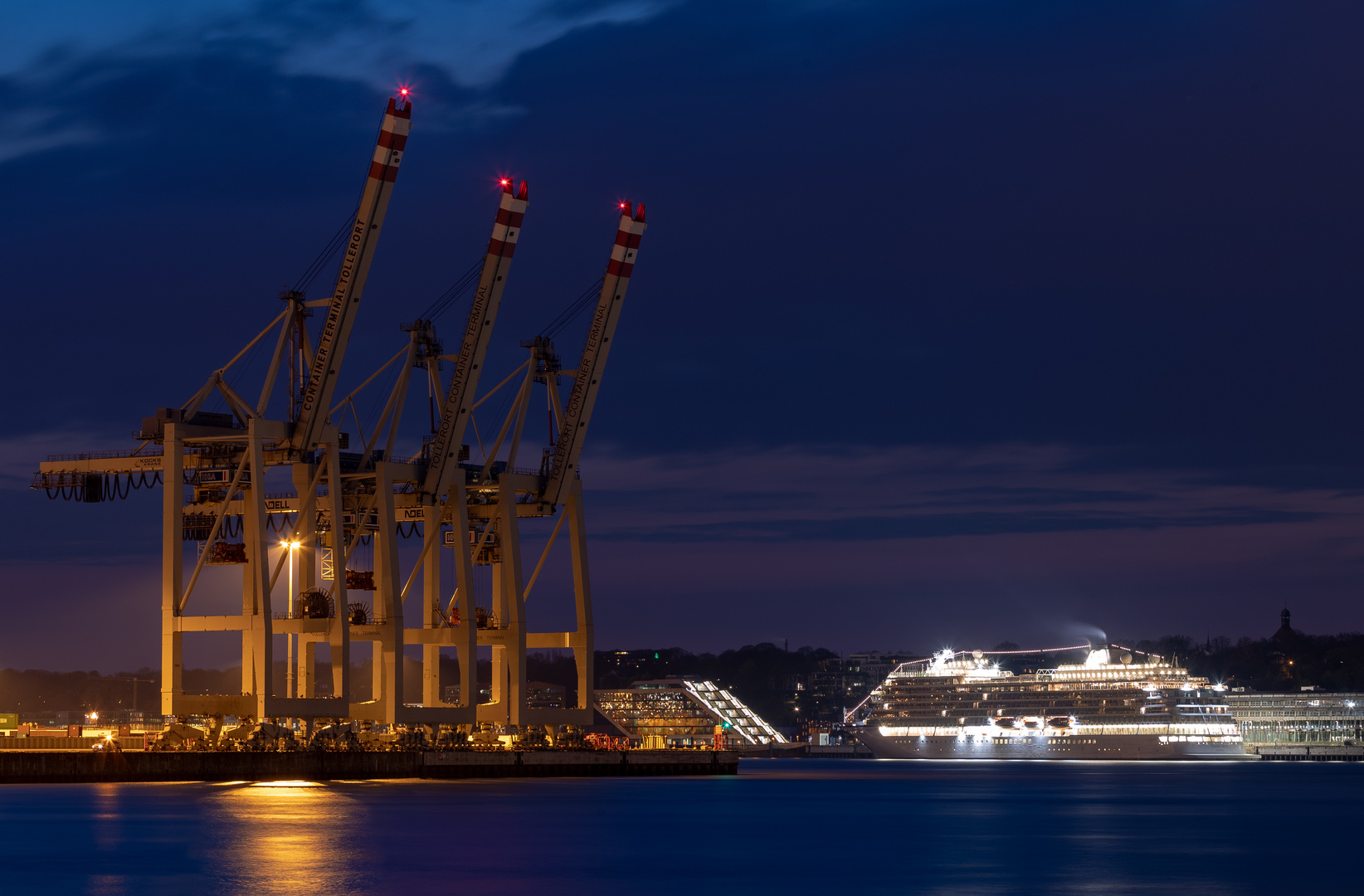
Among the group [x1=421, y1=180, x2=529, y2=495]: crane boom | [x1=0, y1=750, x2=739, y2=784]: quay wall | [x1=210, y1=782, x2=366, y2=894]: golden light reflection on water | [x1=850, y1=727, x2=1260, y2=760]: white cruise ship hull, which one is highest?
[x1=421, y1=180, x2=529, y2=495]: crane boom

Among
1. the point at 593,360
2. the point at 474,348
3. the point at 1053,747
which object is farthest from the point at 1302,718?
the point at 474,348

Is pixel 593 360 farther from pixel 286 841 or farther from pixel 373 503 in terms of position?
pixel 286 841

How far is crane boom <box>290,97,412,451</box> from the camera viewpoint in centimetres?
7288

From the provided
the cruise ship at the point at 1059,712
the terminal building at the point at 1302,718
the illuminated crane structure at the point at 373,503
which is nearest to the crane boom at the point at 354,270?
the illuminated crane structure at the point at 373,503

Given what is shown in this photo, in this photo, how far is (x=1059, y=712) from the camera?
452ft

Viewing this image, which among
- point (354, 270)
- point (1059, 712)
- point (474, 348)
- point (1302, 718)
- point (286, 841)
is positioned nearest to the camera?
point (286, 841)

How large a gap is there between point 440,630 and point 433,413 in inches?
378

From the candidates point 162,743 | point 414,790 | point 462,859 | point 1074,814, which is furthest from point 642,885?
point 162,743

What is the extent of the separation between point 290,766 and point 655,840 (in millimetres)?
28021

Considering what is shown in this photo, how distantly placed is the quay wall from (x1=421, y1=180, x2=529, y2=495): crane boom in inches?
478

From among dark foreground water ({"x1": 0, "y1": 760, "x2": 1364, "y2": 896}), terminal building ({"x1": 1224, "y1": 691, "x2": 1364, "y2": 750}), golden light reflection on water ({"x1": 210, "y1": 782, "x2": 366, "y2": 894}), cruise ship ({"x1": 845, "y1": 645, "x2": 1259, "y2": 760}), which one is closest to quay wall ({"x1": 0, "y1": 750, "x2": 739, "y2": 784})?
dark foreground water ({"x1": 0, "y1": 760, "x2": 1364, "y2": 896})

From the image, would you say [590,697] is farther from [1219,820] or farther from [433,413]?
[1219,820]

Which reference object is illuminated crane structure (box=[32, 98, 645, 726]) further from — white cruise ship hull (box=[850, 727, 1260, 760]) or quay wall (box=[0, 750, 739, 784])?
white cruise ship hull (box=[850, 727, 1260, 760])

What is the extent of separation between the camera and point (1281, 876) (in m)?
44.2
